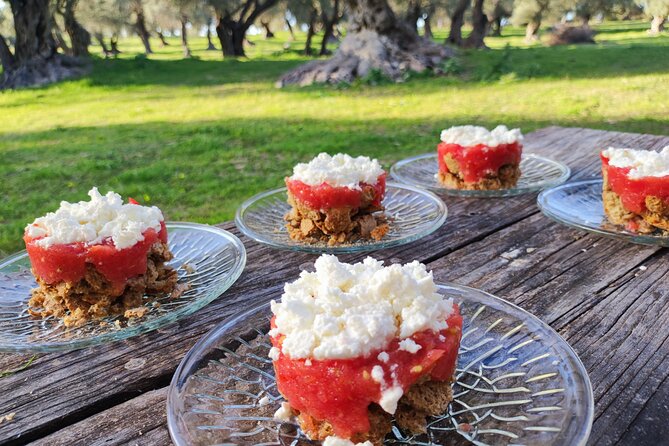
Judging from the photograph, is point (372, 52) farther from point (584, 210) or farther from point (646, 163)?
point (646, 163)

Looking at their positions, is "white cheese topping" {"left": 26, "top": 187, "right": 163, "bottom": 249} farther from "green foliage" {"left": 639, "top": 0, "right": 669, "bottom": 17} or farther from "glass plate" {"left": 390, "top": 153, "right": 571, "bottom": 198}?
"green foliage" {"left": 639, "top": 0, "right": 669, "bottom": 17}

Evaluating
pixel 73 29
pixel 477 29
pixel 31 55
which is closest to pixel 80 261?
pixel 31 55

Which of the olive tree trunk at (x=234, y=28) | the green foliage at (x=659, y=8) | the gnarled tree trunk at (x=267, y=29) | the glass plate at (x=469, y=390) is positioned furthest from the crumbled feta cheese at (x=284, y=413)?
the gnarled tree trunk at (x=267, y=29)

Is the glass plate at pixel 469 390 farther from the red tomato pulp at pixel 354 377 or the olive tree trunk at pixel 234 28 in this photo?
the olive tree trunk at pixel 234 28

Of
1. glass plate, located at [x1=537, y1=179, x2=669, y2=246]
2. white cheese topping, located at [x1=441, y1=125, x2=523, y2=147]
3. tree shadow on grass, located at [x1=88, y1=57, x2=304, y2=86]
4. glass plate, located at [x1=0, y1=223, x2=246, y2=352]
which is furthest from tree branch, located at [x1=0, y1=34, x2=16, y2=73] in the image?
glass plate, located at [x1=537, y1=179, x2=669, y2=246]

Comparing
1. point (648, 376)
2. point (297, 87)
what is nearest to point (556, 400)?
point (648, 376)

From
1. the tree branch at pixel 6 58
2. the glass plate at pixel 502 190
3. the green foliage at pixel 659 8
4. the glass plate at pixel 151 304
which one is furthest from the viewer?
the green foliage at pixel 659 8
